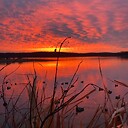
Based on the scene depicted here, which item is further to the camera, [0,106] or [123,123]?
[0,106]

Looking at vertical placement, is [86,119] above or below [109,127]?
below

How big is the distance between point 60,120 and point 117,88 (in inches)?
994

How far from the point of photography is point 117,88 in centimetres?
2667

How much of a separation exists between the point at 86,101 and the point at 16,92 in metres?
7.21

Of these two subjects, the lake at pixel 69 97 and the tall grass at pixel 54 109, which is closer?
the tall grass at pixel 54 109

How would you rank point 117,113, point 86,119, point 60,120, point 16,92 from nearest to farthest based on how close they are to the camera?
point 117,113, point 60,120, point 86,119, point 16,92

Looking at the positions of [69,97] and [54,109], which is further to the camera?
[69,97]

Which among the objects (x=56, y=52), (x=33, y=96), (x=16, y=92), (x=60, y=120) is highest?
(x=56, y=52)

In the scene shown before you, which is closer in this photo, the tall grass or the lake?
the tall grass

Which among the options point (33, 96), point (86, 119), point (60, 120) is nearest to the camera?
point (33, 96)

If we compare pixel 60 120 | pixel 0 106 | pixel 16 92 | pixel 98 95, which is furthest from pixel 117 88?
pixel 60 120

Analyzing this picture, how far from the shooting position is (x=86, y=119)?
14.1m

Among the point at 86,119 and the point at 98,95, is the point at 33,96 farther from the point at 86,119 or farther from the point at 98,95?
the point at 98,95

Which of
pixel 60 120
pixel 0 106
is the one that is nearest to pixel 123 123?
pixel 60 120
